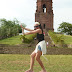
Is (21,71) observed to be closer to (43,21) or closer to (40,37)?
(40,37)

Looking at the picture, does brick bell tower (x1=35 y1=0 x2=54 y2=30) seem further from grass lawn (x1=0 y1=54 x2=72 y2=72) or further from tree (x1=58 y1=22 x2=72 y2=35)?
grass lawn (x1=0 y1=54 x2=72 y2=72)

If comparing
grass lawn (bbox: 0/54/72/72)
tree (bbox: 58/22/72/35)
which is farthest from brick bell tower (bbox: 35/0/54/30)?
grass lawn (bbox: 0/54/72/72)

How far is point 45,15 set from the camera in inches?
2136

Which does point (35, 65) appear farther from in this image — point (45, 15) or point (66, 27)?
point (66, 27)

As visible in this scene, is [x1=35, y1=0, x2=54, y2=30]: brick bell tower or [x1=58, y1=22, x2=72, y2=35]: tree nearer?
[x1=35, y1=0, x2=54, y2=30]: brick bell tower

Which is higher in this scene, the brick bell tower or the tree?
the brick bell tower

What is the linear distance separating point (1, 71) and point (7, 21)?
3154 inches

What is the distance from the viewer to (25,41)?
2859 centimetres

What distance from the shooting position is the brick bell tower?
177ft

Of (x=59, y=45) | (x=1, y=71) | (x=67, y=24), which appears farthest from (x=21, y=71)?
(x=67, y=24)

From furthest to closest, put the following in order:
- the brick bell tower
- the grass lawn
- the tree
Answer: the tree → the brick bell tower → the grass lawn

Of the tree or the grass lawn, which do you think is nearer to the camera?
the grass lawn

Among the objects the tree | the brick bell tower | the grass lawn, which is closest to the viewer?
the grass lawn

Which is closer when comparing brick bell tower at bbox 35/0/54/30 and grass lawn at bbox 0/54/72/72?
grass lawn at bbox 0/54/72/72
